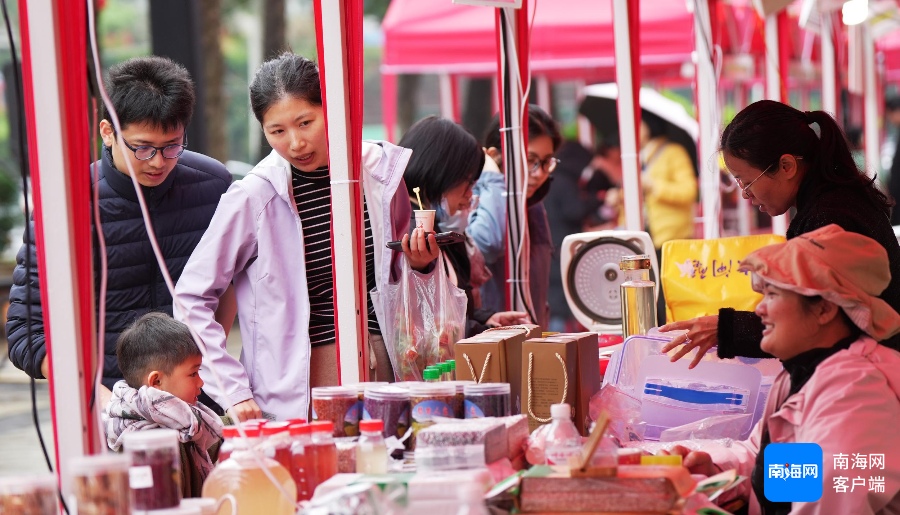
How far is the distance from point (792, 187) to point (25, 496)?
78.7 inches

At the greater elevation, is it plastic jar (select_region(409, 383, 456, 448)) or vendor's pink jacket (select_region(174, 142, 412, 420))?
vendor's pink jacket (select_region(174, 142, 412, 420))

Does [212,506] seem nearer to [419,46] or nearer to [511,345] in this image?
[511,345]

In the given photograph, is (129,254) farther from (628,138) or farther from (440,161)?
(628,138)

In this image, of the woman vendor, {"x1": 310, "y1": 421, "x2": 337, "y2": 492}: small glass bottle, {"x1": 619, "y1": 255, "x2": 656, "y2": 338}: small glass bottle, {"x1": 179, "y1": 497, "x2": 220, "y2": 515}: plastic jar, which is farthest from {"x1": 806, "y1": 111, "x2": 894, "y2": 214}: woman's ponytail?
{"x1": 179, "y1": 497, "x2": 220, "y2": 515}: plastic jar

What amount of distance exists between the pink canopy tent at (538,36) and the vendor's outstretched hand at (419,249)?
5.76 metres

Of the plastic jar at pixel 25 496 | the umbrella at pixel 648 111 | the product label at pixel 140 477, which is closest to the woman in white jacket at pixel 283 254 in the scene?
the product label at pixel 140 477

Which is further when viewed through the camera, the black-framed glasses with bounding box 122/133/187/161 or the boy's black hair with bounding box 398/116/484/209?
the boy's black hair with bounding box 398/116/484/209

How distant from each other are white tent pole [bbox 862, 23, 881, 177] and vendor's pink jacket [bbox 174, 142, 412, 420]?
733 centimetres

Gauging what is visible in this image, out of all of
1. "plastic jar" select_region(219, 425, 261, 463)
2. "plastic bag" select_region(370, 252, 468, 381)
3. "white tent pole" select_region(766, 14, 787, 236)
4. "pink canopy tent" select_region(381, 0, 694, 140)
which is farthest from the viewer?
"pink canopy tent" select_region(381, 0, 694, 140)

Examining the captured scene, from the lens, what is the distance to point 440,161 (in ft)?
11.1

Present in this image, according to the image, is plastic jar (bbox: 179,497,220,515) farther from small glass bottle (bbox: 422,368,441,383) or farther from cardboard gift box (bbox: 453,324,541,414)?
cardboard gift box (bbox: 453,324,541,414)

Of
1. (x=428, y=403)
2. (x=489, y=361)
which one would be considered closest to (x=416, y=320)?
(x=489, y=361)

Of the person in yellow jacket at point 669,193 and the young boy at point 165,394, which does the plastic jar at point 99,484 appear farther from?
the person in yellow jacket at point 669,193

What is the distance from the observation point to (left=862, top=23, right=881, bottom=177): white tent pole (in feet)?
29.3
